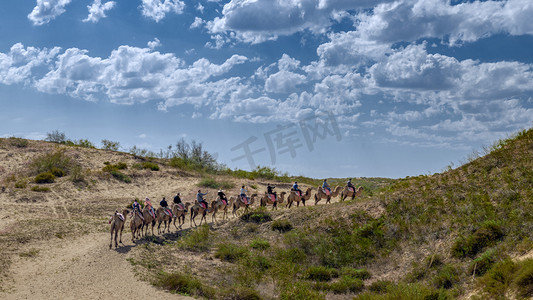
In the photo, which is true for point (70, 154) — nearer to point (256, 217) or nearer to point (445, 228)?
point (256, 217)

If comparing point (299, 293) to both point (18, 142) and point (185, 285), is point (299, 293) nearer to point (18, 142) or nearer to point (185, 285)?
point (185, 285)

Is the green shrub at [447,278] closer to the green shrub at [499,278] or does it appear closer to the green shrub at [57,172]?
the green shrub at [499,278]

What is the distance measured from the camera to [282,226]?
2425cm

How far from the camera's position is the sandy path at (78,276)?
50.1 ft

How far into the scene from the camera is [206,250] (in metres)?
22.5

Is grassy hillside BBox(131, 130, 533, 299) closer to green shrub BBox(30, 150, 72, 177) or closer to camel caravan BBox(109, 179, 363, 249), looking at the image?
camel caravan BBox(109, 179, 363, 249)

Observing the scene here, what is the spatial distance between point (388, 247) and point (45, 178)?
2947 cm

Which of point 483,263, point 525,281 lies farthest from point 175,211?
point 525,281

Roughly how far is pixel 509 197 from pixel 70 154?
137 ft

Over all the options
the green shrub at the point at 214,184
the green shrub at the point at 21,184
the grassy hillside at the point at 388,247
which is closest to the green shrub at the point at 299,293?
the grassy hillside at the point at 388,247

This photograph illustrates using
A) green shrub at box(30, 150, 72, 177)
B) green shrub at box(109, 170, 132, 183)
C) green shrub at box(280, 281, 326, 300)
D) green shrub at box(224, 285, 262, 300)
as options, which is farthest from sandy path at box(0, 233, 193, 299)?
green shrub at box(30, 150, 72, 177)

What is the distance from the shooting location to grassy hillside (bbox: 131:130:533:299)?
15.9 m

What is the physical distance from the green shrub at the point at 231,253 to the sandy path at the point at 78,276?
410 centimetres

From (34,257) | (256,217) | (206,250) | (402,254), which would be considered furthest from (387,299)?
(34,257)
